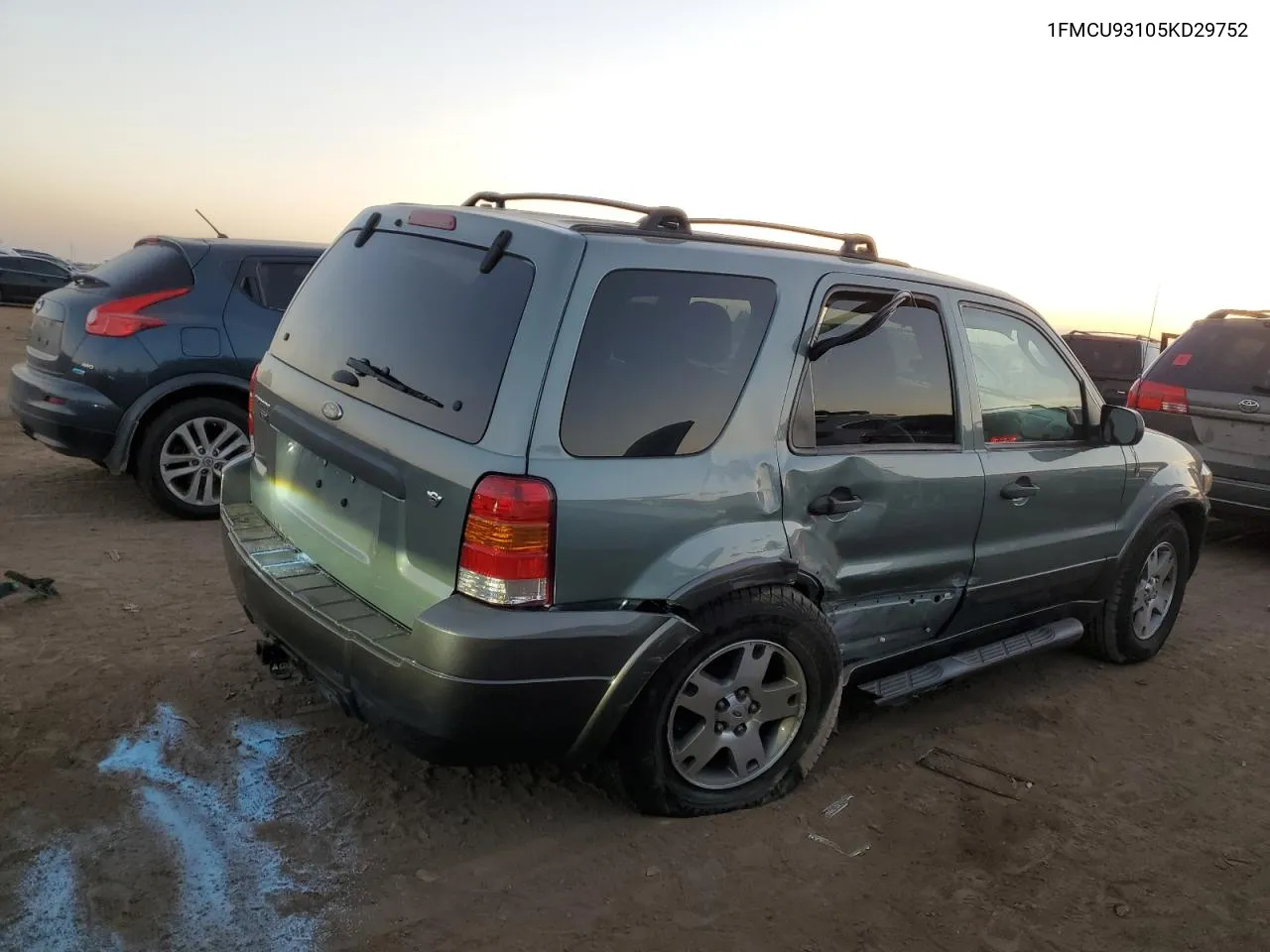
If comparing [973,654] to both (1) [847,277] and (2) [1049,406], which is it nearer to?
(2) [1049,406]

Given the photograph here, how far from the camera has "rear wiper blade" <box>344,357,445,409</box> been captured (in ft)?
9.20

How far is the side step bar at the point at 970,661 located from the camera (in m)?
3.70

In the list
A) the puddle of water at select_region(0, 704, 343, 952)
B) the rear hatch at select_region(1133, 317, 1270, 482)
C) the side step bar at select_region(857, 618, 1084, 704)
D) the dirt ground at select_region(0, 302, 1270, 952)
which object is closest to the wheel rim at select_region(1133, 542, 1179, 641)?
the side step bar at select_region(857, 618, 1084, 704)

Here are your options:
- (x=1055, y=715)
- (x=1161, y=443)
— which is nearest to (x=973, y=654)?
(x=1055, y=715)

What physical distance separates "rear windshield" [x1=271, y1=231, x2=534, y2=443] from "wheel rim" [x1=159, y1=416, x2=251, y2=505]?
2.90m

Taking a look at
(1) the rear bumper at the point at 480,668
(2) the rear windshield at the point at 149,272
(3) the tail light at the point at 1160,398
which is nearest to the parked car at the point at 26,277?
(2) the rear windshield at the point at 149,272

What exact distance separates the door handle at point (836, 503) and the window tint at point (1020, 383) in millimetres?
836

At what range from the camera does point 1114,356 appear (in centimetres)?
1301

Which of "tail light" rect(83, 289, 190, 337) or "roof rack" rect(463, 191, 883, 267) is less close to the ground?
"roof rack" rect(463, 191, 883, 267)

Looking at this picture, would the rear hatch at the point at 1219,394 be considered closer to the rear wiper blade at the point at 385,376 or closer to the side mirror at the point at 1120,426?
the side mirror at the point at 1120,426

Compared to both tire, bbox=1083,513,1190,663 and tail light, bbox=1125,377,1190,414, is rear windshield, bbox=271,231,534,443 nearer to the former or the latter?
tire, bbox=1083,513,1190,663

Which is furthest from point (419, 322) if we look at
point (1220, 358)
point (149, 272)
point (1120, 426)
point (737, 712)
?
point (1220, 358)

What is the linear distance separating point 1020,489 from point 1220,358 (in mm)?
4212

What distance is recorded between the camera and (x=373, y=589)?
9.42ft
